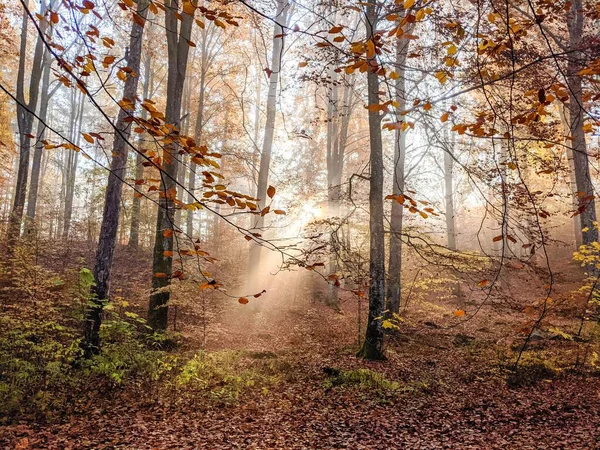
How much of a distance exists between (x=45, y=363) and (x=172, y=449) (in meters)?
2.76

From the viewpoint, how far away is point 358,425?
5336 millimetres

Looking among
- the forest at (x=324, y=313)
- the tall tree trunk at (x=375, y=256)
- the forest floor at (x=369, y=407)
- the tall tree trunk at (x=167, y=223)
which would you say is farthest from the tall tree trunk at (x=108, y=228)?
the tall tree trunk at (x=375, y=256)

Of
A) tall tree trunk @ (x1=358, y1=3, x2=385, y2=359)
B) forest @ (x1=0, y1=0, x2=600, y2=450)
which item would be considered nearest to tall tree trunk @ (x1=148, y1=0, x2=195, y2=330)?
forest @ (x1=0, y1=0, x2=600, y2=450)

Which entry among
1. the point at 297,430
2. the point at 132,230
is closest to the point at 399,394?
the point at 297,430

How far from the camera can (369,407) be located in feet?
19.4

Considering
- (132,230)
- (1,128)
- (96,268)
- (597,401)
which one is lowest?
(597,401)

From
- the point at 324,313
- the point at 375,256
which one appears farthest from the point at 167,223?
the point at 324,313

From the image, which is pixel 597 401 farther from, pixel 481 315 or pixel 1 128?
pixel 1 128

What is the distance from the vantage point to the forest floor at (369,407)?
4.79m

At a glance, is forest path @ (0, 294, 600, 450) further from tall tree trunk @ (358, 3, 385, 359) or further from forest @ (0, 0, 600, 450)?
tall tree trunk @ (358, 3, 385, 359)

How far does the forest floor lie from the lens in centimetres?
479

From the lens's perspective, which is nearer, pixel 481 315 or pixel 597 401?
pixel 597 401

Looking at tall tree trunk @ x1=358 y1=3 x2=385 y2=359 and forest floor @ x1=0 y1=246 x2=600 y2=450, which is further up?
tall tree trunk @ x1=358 y1=3 x2=385 y2=359

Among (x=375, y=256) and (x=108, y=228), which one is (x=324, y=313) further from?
(x=108, y=228)
